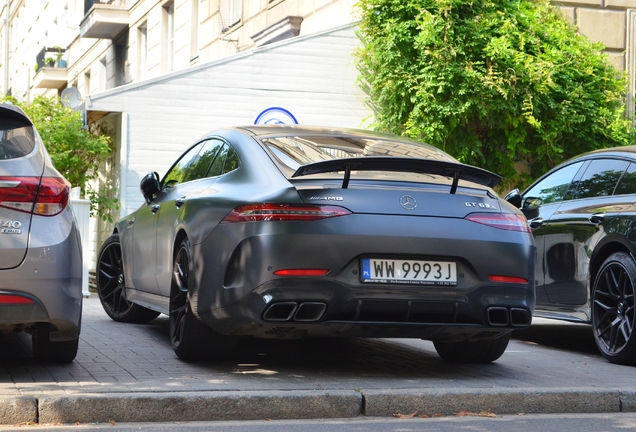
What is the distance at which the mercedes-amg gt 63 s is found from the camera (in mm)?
5215

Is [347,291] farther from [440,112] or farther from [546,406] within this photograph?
[440,112]

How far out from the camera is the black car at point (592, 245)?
686 centimetres

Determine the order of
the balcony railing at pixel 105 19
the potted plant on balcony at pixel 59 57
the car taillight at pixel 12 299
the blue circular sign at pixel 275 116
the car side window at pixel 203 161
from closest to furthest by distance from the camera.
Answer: the car taillight at pixel 12 299, the car side window at pixel 203 161, the blue circular sign at pixel 275 116, the balcony railing at pixel 105 19, the potted plant on balcony at pixel 59 57

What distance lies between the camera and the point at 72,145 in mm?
15508

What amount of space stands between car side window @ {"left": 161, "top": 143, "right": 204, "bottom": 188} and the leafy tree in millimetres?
7865

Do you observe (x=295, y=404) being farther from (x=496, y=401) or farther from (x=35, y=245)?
(x=35, y=245)

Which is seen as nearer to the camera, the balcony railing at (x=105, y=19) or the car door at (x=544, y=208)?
the car door at (x=544, y=208)

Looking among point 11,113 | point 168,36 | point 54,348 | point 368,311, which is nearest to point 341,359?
point 368,311

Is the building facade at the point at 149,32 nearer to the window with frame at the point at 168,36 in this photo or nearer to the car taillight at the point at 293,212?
the window with frame at the point at 168,36

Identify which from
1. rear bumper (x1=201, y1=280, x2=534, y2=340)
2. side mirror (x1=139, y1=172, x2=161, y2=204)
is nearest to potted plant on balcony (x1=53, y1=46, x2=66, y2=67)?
side mirror (x1=139, y1=172, x2=161, y2=204)

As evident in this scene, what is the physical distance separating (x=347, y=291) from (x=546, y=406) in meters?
1.32

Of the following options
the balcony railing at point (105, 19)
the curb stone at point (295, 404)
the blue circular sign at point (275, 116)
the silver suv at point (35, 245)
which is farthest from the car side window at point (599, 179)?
the balcony railing at point (105, 19)

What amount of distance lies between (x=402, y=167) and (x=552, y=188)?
3125 millimetres

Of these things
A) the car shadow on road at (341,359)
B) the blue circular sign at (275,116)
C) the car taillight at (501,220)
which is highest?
the blue circular sign at (275,116)
